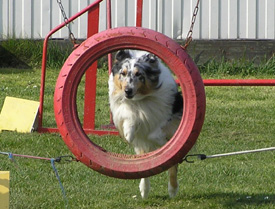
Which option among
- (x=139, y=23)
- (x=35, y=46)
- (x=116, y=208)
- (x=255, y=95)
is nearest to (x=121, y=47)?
(x=116, y=208)

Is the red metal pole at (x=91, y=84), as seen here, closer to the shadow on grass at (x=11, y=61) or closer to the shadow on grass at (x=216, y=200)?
the shadow on grass at (x=216, y=200)

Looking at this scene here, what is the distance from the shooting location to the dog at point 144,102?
619 cm

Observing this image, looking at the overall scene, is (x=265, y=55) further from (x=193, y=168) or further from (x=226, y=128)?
(x=193, y=168)

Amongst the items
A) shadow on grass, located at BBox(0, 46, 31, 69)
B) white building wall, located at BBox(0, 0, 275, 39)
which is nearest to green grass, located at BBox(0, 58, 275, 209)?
shadow on grass, located at BBox(0, 46, 31, 69)

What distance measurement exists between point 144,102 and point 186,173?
4.21 feet

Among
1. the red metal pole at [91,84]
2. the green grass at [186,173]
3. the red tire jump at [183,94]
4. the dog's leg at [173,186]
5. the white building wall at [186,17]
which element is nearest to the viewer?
the red tire jump at [183,94]

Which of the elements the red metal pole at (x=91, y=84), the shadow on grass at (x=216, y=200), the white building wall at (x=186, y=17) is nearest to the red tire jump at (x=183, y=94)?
the shadow on grass at (x=216, y=200)

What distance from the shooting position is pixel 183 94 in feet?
18.5

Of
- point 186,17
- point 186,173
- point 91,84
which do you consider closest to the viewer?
point 186,173

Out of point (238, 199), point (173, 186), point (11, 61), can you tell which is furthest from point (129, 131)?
point (11, 61)

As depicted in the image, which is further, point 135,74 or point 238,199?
point 238,199

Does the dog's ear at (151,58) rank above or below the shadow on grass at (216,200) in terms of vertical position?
above

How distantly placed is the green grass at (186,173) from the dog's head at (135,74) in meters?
0.93

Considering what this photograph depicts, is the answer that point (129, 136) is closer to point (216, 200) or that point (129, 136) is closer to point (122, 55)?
point (122, 55)
